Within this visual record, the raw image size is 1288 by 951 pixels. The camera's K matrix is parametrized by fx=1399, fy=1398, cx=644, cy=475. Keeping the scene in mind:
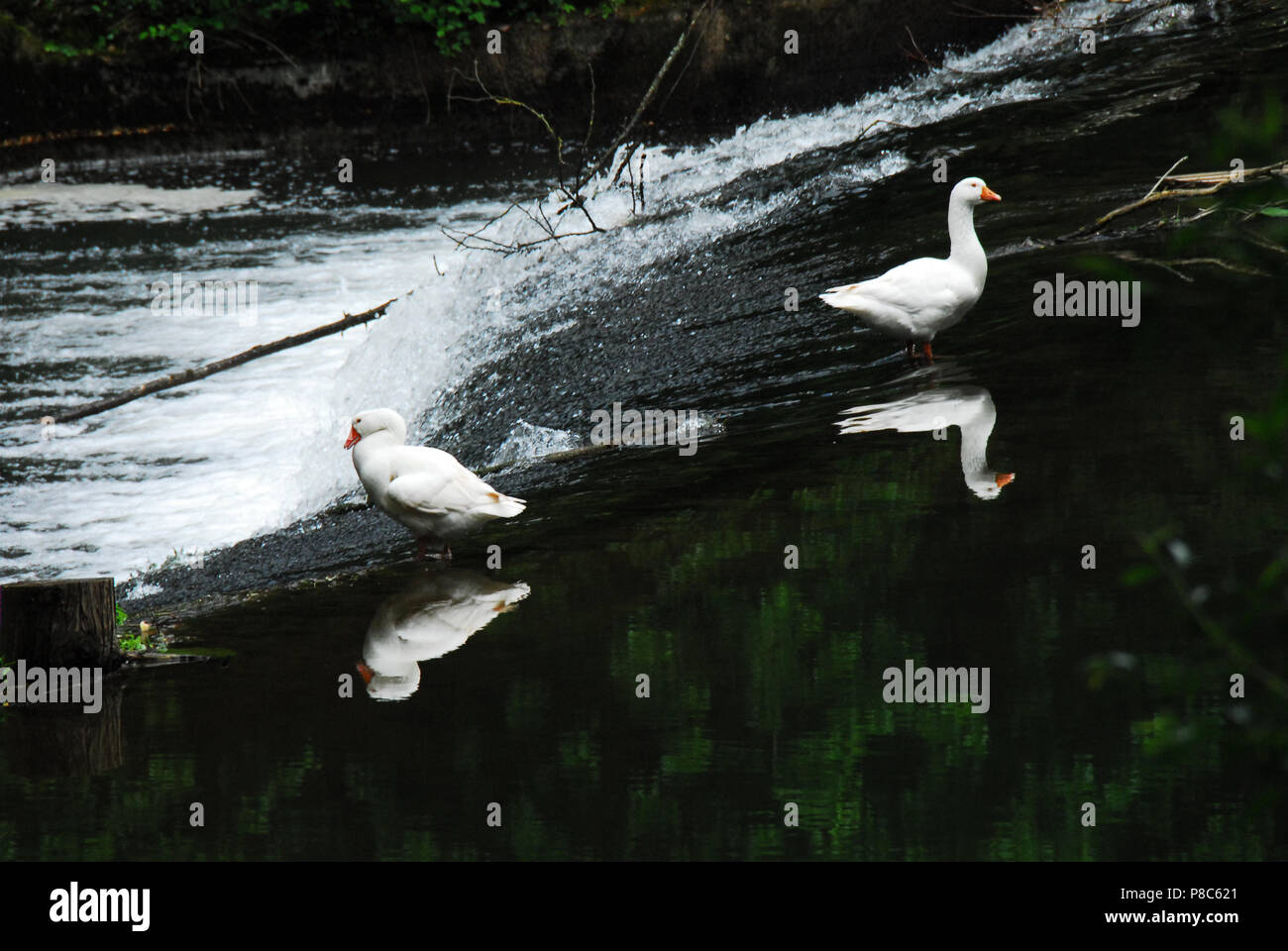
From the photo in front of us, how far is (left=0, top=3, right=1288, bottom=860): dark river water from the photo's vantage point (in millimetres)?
5016

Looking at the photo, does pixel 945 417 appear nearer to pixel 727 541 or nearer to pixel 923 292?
pixel 923 292

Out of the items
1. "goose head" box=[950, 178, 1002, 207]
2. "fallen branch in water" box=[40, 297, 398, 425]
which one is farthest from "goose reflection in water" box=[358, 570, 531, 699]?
"fallen branch in water" box=[40, 297, 398, 425]

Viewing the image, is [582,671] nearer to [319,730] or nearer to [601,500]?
[319,730]

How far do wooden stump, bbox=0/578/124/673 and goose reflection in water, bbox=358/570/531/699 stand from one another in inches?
48.2

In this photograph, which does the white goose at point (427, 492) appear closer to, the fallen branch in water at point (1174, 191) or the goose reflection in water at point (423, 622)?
the goose reflection in water at point (423, 622)

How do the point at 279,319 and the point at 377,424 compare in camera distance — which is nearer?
the point at 377,424

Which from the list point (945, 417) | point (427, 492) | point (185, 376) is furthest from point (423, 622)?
point (185, 376)

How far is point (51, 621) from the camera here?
20.4 feet

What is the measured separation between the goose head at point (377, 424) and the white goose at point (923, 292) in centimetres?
298

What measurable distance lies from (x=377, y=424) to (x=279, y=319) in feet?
30.0

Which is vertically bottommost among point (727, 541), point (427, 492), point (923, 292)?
point (727, 541)

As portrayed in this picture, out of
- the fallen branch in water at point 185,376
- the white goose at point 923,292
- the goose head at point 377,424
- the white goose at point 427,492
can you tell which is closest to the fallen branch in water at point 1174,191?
the white goose at point 923,292
